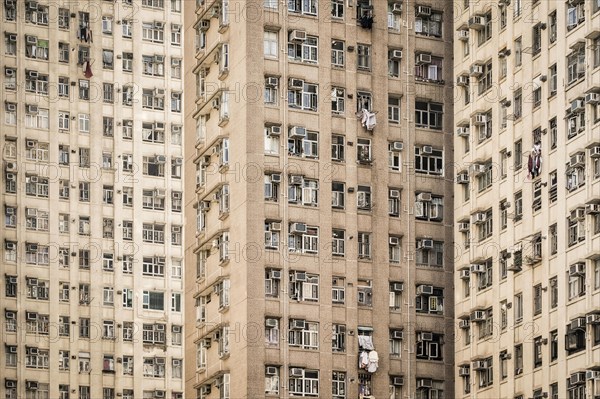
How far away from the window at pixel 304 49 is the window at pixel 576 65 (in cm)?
1283

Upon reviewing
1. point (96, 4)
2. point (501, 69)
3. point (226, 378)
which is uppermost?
point (96, 4)

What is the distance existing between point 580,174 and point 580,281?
387 centimetres

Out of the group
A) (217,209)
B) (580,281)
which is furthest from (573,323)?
(217,209)

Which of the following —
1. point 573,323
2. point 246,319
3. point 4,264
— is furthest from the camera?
point 4,264

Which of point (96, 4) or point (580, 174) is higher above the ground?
point (96, 4)

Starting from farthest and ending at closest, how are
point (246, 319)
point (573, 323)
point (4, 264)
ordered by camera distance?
point (4, 264) < point (246, 319) < point (573, 323)

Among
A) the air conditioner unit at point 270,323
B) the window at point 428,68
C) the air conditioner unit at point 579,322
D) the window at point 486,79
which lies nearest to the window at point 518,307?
the air conditioner unit at point 579,322

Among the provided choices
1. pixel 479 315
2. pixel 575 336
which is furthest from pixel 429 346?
pixel 575 336

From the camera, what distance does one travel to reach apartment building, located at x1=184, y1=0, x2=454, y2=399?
279 ft

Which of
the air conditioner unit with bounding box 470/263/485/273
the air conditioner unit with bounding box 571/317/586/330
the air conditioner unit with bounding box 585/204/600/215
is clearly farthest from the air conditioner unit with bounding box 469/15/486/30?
the air conditioner unit with bounding box 571/317/586/330

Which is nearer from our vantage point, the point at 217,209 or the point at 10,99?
the point at 217,209

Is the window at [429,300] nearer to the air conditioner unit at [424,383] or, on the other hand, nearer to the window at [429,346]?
the window at [429,346]

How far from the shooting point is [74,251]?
108 metres

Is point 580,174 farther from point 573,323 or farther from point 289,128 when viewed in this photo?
point 289,128
